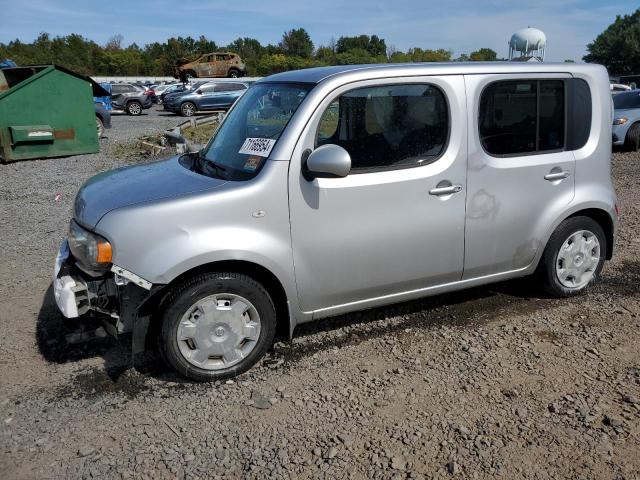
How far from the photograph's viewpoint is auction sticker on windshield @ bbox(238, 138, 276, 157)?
11.2 ft

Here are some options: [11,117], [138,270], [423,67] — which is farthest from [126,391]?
[11,117]

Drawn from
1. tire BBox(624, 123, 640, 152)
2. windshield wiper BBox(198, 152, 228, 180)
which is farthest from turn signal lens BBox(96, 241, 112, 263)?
tire BBox(624, 123, 640, 152)

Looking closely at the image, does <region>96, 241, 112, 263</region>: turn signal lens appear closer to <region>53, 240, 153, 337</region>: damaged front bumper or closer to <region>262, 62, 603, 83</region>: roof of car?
<region>53, 240, 153, 337</region>: damaged front bumper

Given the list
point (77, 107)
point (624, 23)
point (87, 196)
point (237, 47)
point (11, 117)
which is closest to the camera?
point (87, 196)

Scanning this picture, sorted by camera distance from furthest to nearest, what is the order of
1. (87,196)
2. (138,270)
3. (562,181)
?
(562,181) → (87,196) → (138,270)

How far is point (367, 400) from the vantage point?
3.23 meters

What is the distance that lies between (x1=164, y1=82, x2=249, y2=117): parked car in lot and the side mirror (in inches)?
973

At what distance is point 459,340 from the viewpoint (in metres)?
3.94

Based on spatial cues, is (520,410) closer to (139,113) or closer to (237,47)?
(139,113)

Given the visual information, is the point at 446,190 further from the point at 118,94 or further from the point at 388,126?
the point at 118,94

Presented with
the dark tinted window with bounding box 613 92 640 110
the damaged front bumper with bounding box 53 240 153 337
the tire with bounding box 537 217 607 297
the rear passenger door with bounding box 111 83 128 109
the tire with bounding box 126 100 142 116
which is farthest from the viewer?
the rear passenger door with bounding box 111 83 128 109

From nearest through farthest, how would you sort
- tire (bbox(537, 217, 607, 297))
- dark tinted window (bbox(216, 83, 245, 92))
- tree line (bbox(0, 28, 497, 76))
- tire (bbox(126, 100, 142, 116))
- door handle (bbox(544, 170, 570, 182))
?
door handle (bbox(544, 170, 570, 182)) → tire (bbox(537, 217, 607, 297)) → dark tinted window (bbox(216, 83, 245, 92)) → tire (bbox(126, 100, 142, 116)) → tree line (bbox(0, 28, 497, 76))

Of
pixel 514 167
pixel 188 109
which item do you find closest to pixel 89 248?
A: pixel 514 167

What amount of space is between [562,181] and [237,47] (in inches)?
3560
